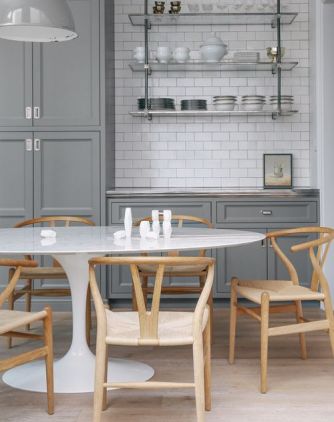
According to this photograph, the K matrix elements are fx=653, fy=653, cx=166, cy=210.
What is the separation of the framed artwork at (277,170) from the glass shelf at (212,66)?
0.71 m

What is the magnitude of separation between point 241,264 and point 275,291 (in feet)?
5.49

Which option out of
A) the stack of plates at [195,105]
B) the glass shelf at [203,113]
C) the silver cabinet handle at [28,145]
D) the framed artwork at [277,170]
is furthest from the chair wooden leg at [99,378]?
the framed artwork at [277,170]

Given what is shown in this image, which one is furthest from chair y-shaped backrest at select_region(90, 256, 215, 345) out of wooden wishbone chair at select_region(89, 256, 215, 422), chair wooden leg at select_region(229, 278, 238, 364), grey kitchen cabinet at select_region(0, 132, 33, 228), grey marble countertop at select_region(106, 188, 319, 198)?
grey kitchen cabinet at select_region(0, 132, 33, 228)

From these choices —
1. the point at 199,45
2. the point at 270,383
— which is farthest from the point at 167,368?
the point at 199,45

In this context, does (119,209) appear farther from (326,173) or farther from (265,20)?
(265,20)

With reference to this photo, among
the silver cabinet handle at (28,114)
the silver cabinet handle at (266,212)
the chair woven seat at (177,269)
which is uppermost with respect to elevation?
the silver cabinet handle at (28,114)

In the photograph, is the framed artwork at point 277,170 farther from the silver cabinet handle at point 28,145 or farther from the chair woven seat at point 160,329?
the chair woven seat at point 160,329

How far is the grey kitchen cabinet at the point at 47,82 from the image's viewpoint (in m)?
4.83

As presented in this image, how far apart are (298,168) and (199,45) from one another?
132 cm

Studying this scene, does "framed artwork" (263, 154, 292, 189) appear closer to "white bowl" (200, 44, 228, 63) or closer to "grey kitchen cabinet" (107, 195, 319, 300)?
"grey kitchen cabinet" (107, 195, 319, 300)

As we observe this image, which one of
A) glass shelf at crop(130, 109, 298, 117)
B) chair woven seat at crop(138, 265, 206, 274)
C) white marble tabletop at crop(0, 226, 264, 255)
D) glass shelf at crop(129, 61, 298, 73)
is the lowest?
chair woven seat at crop(138, 265, 206, 274)

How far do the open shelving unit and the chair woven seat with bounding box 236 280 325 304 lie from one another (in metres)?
2.13

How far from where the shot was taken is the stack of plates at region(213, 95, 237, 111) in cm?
520

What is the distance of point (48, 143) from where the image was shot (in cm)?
484
